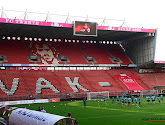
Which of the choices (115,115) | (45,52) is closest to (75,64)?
(45,52)

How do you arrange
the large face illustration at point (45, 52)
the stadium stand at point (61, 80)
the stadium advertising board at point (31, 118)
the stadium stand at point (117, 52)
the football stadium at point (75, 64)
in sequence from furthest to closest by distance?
the stadium stand at point (117, 52) < the large face illustration at point (45, 52) < the football stadium at point (75, 64) < the stadium stand at point (61, 80) < the stadium advertising board at point (31, 118)

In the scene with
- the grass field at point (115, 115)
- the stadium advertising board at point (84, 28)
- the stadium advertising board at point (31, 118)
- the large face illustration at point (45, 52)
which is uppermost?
the stadium advertising board at point (84, 28)

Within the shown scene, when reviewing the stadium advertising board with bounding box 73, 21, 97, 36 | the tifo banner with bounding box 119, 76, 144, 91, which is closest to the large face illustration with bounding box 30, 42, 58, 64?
the stadium advertising board with bounding box 73, 21, 97, 36

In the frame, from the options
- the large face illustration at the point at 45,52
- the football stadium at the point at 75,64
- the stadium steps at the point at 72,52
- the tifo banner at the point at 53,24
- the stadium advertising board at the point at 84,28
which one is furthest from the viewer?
the stadium steps at the point at 72,52

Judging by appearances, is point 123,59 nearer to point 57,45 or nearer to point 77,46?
point 77,46

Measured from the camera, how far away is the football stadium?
168 feet

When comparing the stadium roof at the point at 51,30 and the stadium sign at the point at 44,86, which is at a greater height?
the stadium roof at the point at 51,30

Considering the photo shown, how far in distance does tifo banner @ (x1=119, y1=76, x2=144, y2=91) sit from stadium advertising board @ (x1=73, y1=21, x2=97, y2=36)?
14.5 meters

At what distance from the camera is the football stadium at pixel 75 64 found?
51.2 metres

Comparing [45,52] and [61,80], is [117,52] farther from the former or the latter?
[61,80]

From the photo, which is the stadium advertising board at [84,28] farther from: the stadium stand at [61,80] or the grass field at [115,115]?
the grass field at [115,115]

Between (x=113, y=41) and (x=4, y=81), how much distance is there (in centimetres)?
3664

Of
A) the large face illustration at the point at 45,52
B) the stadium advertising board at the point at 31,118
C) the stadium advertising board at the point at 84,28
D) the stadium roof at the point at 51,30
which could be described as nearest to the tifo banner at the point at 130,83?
the stadium roof at the point at 51,30

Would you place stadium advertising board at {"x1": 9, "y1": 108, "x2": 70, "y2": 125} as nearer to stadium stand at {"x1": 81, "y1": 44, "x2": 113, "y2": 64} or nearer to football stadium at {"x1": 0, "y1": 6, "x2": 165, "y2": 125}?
football stadium at {"x1": 0, "y1": 6, "x2": 165, "y2": 125}
